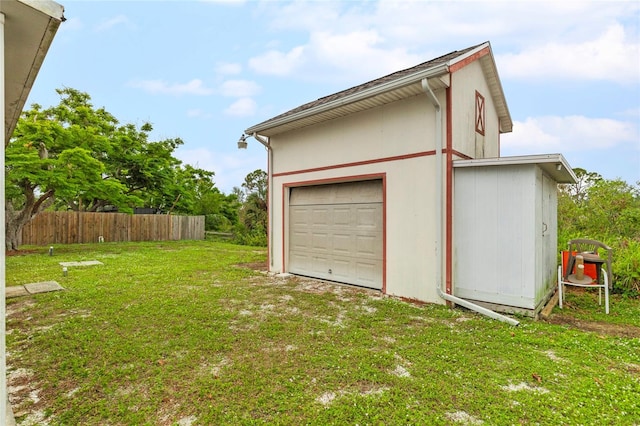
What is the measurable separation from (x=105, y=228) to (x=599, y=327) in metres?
18.3

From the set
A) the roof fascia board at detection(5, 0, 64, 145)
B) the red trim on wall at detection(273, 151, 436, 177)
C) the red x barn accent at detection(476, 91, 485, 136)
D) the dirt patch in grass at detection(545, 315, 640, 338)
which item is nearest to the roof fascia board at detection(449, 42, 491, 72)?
the red x barn accent at detection(476, 91, 485, 136)

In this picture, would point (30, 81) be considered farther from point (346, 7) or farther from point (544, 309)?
point (346, 7)

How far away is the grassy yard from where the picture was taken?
7.35ft

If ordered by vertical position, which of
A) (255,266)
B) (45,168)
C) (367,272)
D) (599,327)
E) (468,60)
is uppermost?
(468,60)

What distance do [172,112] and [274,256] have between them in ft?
43.1

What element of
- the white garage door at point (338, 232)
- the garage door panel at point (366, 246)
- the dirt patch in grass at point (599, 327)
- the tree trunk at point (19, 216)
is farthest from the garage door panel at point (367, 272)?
the tree trunk at point (19, 216)

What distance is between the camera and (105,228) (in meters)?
15.1

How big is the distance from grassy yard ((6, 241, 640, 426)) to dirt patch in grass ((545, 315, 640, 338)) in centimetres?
3

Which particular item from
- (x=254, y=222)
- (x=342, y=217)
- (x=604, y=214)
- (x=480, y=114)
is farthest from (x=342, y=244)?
(x=254, y=222)

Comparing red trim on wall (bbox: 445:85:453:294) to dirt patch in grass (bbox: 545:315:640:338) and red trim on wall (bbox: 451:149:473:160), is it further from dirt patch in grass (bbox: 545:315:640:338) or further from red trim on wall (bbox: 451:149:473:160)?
dirt patch in grass (bbox: 545:315:640:338)

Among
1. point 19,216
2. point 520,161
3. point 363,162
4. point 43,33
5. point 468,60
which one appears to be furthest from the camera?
point 19,216

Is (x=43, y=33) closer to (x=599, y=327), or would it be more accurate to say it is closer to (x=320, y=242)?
(x=320, y=242)

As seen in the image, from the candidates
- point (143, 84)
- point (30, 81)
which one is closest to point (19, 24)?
point (30, 81)

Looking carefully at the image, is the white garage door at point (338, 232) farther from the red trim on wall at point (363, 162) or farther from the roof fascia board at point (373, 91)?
the roof fascia board at point (373, 91)
